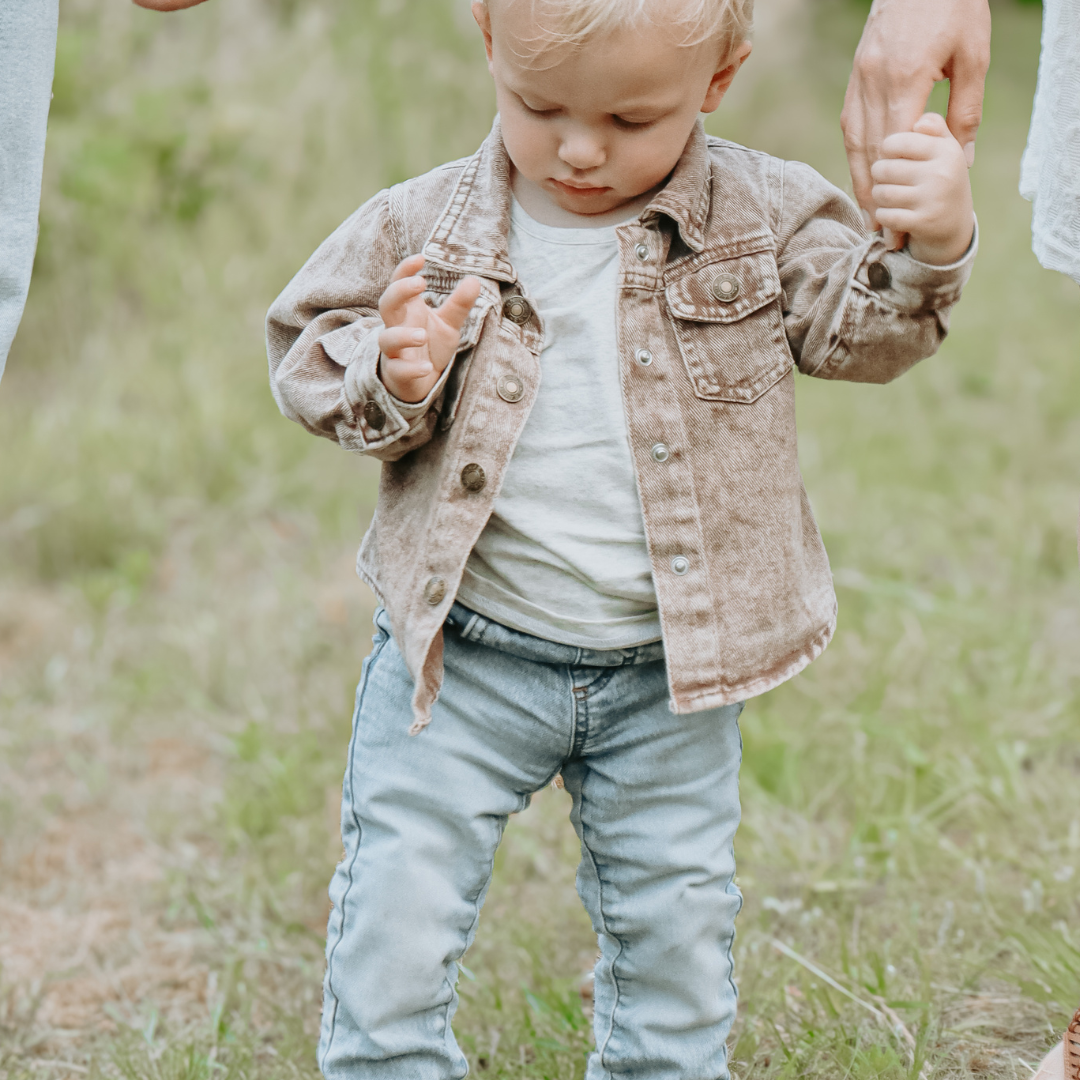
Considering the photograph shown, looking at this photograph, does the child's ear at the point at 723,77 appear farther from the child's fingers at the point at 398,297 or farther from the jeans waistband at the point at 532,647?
the jeans waistband at the point at 532,647

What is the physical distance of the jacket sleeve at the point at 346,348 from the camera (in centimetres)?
150

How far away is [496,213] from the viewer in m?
1.59

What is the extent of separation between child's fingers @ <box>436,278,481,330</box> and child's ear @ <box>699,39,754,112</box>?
0.33m

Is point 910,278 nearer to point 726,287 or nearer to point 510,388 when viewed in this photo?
point 726,287

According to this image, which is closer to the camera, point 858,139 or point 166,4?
point 858,139

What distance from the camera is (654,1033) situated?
1.74 m

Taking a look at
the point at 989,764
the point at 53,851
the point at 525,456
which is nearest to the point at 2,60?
the point at 525,456

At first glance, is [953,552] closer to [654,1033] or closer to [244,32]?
[654,1033]

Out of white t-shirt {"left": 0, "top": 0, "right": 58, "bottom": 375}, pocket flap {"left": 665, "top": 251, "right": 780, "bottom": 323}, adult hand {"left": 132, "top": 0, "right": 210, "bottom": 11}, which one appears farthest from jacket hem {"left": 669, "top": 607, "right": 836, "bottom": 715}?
adult hand {"left": 132, "top": 0, "right": 210, "bottom": 11}

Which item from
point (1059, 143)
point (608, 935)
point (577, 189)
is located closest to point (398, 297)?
Answer: point (577, 189)

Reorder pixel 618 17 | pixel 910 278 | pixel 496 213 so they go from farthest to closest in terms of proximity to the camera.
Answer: pixel 496 213
pixel 910 278
pixel 618 17

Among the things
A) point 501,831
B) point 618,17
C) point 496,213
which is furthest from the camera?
point 501,831

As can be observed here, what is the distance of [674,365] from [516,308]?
7.3 inches

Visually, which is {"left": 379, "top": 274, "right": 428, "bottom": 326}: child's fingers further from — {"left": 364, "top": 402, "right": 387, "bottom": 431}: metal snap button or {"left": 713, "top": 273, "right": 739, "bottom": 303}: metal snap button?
{"left": 713, "top": 273, "right": 739, "bottom": 303}: metal snap button
